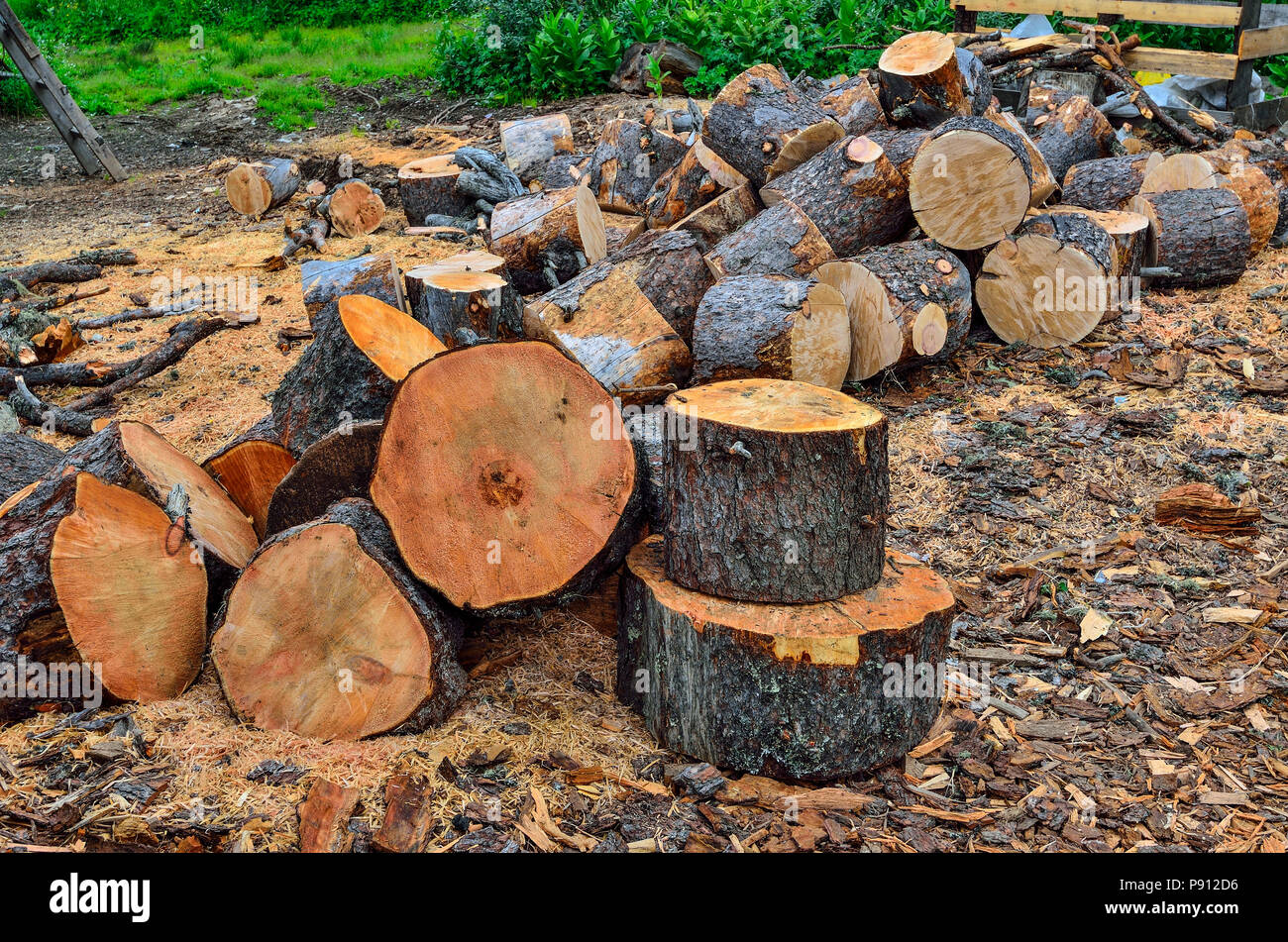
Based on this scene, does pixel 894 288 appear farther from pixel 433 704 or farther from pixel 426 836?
pixel 426 836

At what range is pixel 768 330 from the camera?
4867 millimetres

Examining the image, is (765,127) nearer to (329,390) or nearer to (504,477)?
(329,390)

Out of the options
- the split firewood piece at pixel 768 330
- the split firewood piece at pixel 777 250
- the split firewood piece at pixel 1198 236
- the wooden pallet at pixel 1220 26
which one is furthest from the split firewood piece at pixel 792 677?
the wooden pallet at pixel 1220 26

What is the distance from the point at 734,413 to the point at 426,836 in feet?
4.96

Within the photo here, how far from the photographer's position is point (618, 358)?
507cm

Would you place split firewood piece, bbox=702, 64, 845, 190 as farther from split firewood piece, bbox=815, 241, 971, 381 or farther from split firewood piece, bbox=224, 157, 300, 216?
split firewood piece, bbox=224, 157, 300, 216

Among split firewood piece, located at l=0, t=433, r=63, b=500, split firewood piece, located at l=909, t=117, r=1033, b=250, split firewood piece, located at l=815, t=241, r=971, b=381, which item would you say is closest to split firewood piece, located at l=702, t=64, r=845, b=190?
split firewood piece, located at l=909, t=117, r=1033, b=250

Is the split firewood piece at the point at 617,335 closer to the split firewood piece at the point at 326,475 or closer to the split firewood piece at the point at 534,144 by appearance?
the split firewood piece at the point at 326,475

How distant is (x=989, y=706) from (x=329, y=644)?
7.22ft

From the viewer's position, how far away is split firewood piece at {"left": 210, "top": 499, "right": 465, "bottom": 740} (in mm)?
2943

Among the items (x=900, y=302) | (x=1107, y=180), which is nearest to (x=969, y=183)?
(x=900, y=302)

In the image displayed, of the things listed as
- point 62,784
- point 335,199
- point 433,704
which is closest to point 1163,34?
point 335,199

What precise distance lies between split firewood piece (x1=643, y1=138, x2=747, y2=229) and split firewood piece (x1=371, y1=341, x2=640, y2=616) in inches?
150

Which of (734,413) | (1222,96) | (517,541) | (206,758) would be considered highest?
(1222,96)
